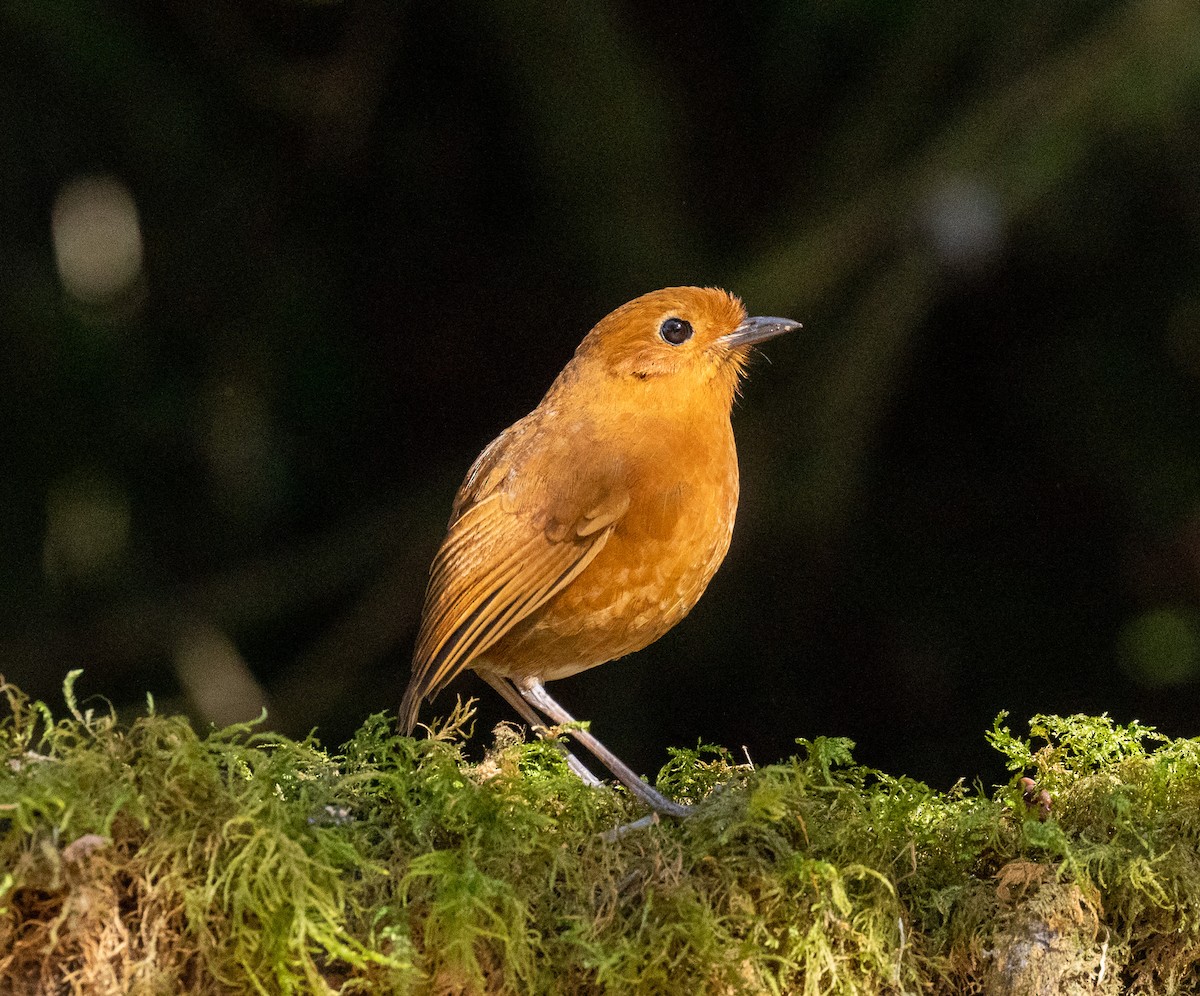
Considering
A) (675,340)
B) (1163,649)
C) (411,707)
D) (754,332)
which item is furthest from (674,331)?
(1163,649)

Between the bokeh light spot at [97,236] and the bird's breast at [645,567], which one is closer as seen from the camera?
the bird's breast at [645,567]

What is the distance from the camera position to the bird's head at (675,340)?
3547 mm

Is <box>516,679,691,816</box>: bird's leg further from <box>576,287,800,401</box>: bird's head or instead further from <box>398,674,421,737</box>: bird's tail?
<box>576,287,800,401</box>: bird's head

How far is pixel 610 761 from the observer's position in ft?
9.84

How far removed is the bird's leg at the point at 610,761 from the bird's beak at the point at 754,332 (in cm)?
100

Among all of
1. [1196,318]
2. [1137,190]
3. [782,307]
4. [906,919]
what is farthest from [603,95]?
[906,919]

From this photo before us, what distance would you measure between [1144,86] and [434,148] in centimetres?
266

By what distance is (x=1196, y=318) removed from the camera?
5004mm

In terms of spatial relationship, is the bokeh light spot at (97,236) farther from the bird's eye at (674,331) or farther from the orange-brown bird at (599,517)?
the bird's eye at (674,331)

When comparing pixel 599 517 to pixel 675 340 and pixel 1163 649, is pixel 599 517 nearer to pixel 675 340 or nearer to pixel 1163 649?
pixel 675 340

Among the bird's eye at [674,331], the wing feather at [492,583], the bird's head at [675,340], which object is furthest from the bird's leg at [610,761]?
the bird's eye at [674,331]

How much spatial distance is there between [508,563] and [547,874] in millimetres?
1111

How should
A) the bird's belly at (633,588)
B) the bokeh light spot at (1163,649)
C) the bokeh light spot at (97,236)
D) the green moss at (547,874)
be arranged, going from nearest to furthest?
the green moss at (547,874)
the bird's belly at (633,588)
the bokeh light spot at (1163,649)
the bokeh light spot at (97,236)

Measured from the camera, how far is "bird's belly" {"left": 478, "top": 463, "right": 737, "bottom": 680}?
3.23 metres
